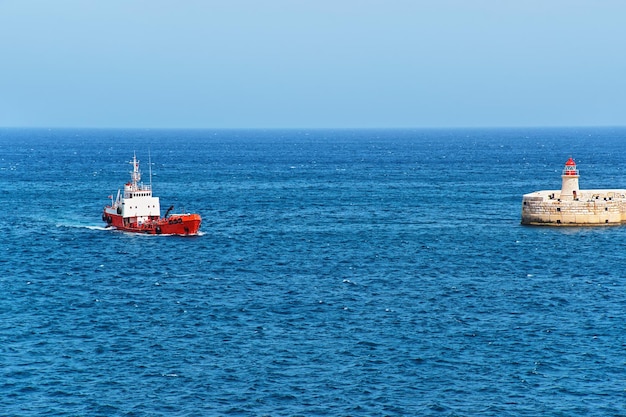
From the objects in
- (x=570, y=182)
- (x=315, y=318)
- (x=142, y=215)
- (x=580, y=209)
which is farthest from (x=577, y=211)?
(x=142, y=215)

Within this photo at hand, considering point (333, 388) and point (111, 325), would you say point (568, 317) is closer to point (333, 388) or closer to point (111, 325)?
point (333, 388)

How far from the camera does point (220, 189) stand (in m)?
166

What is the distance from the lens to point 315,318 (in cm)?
6638

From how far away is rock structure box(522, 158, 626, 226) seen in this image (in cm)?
10675

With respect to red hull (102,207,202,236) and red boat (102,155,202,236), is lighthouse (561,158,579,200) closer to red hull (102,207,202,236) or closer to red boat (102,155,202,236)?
red hull (102,207,202,236)

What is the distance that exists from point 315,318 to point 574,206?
169 ft

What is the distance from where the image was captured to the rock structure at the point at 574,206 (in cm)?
10675

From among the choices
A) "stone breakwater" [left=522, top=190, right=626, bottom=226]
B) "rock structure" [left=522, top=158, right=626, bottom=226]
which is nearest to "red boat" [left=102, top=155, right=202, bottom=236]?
"stone breakwater" [left=522, top=190, right=626, bottom=226]

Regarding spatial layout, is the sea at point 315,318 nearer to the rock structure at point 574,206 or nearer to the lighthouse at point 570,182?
the rock structure at point 574,206

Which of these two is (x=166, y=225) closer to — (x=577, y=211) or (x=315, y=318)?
(x=315, y=318)

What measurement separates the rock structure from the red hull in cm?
4034

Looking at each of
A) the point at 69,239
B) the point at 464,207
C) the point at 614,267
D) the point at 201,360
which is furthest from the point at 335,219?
the point at 201,360

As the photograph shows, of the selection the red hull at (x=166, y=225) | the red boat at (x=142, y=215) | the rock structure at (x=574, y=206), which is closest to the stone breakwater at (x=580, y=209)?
the rock structure at (x=574, y=206)

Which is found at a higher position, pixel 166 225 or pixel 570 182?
pixel 570 182
